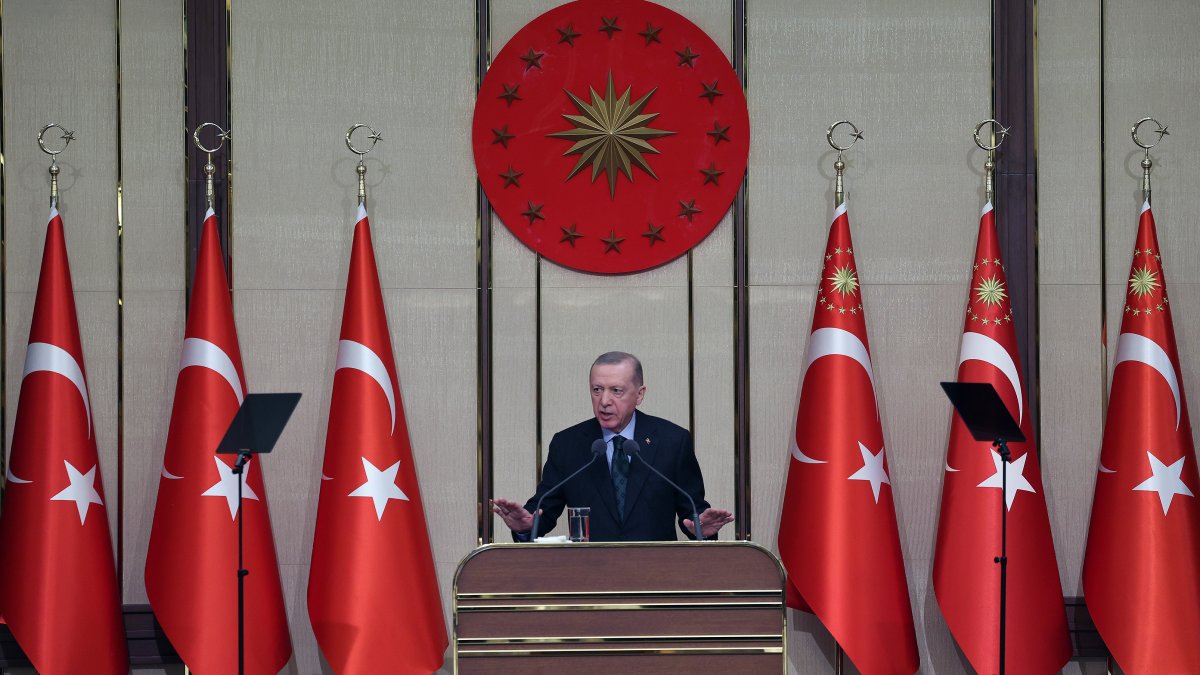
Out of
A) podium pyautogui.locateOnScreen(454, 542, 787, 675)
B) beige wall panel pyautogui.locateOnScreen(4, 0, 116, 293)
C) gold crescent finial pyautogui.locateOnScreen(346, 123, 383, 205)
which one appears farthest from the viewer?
beige wall panel pyautogui.locateOnScreen(4, 0, 116, 293)

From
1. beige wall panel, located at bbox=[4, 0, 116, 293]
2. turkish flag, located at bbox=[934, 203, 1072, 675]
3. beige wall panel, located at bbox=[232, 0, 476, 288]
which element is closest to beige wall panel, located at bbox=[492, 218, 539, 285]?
beige wall panel, located at bbox=[232, 0, 476, 288]

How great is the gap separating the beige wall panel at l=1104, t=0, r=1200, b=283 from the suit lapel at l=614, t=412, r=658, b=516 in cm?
203

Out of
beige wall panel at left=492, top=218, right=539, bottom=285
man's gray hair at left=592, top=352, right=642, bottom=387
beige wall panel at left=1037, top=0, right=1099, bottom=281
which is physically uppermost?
beige wall panel at left=1037, top=0, right=1099, bottom=281

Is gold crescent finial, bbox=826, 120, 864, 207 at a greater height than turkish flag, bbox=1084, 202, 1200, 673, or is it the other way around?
gold crescent finial, bbox=826, 120, 864, 207

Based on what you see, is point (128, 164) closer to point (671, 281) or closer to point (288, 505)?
point (288, 505)

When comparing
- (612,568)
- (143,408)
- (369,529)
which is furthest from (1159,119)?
(143,408)

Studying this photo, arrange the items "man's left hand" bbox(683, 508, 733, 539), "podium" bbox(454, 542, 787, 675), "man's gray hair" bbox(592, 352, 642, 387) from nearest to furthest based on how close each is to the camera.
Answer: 1. "podium" bbox(454, 542, 787, 675)
2. "man's left hand" bbox(683, 508, 733, 539)
3. "man's gray hair" bbox(592, 352, 642, 387)

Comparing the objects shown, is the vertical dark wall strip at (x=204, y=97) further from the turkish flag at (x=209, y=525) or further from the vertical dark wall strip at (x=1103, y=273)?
the vertical dark wall strip at (x=1103, y=273)

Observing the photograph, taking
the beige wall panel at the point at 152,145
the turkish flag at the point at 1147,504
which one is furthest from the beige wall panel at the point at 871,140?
the beige wall panel at the point at 152,145

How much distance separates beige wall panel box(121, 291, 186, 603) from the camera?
4.53m

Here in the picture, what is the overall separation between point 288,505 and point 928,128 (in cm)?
305

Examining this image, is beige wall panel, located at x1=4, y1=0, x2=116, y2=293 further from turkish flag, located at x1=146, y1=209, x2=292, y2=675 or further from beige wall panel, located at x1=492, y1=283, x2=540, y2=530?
beige wall panel, located at x1=492, y1=283, x2=540, y2=530

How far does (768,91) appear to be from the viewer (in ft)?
15.1

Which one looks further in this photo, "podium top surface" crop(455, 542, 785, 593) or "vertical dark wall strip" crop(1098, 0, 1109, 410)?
"vertical dark wall strip" crop(1098, 0, 1109, 410)
